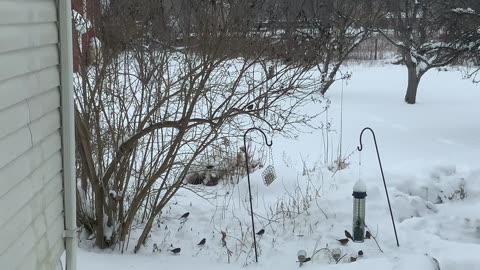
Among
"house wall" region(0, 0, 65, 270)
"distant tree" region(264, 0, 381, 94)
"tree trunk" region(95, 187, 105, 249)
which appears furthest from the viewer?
"distant tree" region(264, 0, 381, 94)

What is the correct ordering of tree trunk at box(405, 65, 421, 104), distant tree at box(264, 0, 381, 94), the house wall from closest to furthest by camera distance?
1. the house wall
2. distant tree at box(264, 0, 381, 94)
3. tree trunk at box(405, 65, 421, 104)

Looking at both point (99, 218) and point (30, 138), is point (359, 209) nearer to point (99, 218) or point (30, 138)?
point (99, 218)

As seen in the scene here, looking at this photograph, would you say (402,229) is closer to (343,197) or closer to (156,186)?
(343,197)

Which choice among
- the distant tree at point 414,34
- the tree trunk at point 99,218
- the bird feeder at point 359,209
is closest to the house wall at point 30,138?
the tree trunk at point 99,218

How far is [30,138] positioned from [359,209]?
3063 millimetres

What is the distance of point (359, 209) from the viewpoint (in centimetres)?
479

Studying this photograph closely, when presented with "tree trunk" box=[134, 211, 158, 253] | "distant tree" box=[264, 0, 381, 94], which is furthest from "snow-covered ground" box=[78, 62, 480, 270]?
"distant tree" box=[264, 0, 381, 94]

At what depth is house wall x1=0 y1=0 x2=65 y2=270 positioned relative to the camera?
218cm

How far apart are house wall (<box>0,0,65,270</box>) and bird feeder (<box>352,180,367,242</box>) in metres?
2.53

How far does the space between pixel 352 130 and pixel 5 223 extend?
32.7 feet

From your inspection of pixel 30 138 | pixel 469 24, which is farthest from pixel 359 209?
pixel 469 24

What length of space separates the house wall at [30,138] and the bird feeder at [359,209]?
2.53m

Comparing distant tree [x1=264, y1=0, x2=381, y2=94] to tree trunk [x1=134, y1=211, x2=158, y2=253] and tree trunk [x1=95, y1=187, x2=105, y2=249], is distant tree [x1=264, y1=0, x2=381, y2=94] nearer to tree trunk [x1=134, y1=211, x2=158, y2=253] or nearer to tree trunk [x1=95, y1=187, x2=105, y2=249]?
tree trunk [x1=134, y1=211, x2=158, y2=253]

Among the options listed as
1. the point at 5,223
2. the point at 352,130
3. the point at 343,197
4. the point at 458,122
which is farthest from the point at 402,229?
the point at 458,122
